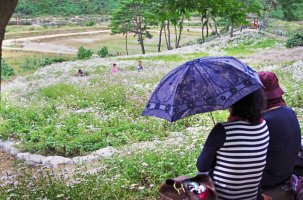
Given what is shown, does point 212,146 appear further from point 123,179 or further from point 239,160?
point 123,179

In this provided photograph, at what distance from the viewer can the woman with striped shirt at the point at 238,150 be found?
318 cm

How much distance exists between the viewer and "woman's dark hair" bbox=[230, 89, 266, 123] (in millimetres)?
3236

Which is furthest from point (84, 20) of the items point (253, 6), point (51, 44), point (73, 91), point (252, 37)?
point (253, 6)

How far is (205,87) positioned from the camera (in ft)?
11.0

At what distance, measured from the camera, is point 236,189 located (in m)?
3.31

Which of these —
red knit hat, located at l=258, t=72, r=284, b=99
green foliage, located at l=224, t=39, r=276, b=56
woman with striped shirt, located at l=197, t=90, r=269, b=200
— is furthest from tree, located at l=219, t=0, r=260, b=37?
green foliage, located at l=224, t=39, r=276, b=56

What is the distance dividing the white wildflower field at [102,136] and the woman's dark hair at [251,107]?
7.80 ft

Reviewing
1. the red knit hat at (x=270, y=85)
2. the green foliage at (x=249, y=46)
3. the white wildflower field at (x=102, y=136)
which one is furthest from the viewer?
the green foliage at (x=249, y=46)

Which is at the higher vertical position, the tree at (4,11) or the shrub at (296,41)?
the tree at (4,11)

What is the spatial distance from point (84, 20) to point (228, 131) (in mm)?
102010

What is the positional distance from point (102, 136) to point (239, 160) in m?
7.71

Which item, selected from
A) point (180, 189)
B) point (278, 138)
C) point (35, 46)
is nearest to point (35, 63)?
point (35, 46)

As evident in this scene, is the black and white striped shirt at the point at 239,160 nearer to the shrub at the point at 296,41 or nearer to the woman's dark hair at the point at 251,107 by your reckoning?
the woman's dark hair at the point at 251,107

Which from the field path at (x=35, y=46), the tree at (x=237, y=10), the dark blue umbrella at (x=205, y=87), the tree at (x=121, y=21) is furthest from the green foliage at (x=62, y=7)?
the dark blue umbrella at (x=205, y=87)
